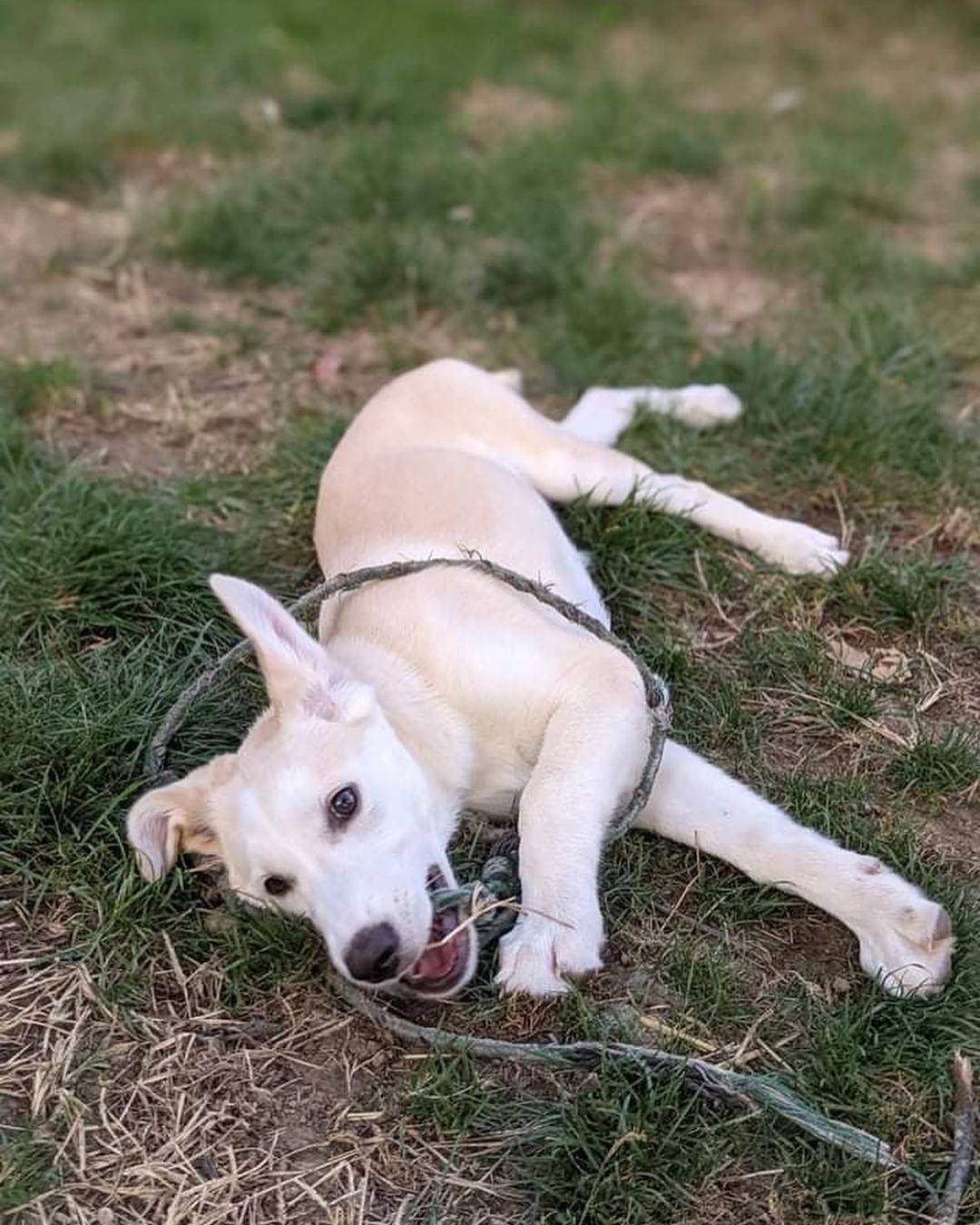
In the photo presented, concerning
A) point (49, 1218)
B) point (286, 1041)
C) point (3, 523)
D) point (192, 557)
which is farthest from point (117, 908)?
point (3, 523)

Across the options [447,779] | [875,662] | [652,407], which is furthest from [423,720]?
[652,407]

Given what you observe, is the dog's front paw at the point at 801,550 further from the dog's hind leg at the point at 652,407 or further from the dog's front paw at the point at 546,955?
the dog's front paw at the point at 546,955

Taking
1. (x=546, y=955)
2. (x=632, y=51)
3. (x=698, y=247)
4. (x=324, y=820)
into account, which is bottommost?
(x=632, y=51)

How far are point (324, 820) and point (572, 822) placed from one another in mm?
499

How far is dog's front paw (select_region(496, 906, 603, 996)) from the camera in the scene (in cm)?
253

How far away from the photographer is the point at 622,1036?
2.46 m

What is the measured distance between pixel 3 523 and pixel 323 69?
5.28 metres

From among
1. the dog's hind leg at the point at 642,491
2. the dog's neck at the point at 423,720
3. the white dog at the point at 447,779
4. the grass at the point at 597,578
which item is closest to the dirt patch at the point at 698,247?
the grass at the point at 597,578

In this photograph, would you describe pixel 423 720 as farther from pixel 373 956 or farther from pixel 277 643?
pixel 373 956

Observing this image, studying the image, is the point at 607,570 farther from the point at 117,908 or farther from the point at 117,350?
the point at 117,350

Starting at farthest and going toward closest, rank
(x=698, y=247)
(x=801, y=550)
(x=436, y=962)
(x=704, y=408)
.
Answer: (x=698, y=247)
(x=704, y=408)
(x=801, y=550)
(x=436, y=962)

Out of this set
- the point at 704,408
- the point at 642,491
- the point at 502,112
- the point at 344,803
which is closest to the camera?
the point at 344,803

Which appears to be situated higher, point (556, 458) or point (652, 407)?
point (556, 458)

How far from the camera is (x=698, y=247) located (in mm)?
5922
